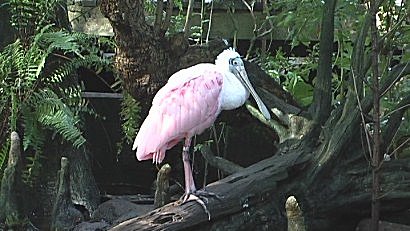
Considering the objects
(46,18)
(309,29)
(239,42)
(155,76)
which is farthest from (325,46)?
(239,42)

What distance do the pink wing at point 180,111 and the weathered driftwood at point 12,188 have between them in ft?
1.95

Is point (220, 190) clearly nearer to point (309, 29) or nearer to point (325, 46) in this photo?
point (325, 46)

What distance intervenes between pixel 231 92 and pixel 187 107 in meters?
0.27

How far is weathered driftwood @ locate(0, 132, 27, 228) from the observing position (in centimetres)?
383

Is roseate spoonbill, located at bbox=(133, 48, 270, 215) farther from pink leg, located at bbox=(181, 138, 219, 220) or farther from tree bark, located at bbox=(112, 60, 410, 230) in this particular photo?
tree bark, located at bbox=(112, 60, 410, 230)

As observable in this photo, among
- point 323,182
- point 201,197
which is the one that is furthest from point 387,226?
point 201,197

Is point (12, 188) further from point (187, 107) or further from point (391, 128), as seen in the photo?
point (391, 128)

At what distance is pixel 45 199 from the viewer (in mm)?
5059

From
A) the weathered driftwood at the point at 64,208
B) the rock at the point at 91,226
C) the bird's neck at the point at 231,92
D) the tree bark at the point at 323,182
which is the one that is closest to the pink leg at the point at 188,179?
the tree bark at the point at 323,182

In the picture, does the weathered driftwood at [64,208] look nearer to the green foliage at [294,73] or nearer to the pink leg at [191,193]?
the pink leg at [191,193]

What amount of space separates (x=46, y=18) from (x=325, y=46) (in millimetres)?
1836

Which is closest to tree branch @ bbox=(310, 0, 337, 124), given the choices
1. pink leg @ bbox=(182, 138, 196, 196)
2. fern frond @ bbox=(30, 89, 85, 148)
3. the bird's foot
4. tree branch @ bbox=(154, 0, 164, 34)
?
pink leg @ bbox=(182, 138, 196, 196)

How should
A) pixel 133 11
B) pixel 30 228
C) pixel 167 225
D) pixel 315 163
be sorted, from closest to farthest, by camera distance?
pixel 167 225 < pixel 315 163 < pixel 133 11 < pixel 30 228

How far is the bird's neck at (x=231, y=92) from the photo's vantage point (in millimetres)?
4012
